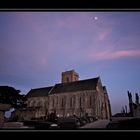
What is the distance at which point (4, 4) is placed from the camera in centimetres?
209

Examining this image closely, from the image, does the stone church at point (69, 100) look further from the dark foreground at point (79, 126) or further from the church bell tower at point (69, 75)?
the dark foreground at point (79, 126)

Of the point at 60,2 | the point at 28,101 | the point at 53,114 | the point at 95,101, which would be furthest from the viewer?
the point at 95,101

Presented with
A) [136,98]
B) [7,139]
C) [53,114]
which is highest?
[136,98]

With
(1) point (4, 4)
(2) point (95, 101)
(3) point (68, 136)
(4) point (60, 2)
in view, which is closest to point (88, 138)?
(3) point (68, 136)

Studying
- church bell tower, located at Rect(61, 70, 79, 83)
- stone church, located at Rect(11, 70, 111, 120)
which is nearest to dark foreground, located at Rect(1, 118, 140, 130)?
stone church, located at Rect(11, 70, 111, 120)

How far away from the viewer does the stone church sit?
140 inches

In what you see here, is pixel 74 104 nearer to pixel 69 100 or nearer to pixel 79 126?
pixel 69 100

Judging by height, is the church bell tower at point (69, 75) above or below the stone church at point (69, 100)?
above

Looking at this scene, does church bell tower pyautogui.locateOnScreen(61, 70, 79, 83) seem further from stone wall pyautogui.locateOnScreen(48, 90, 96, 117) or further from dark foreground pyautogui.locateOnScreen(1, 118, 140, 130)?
dark foreground pyautogui.locateOnScreen(1, 118, 140, 130)

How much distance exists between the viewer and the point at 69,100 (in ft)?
13.8

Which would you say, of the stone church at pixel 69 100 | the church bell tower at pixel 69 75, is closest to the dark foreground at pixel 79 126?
the stone church at pixel 69 100

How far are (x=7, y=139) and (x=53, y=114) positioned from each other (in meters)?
1.37

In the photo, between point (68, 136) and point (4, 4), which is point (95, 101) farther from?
point (4, 4)

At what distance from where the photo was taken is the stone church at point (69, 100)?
11.7 ft
